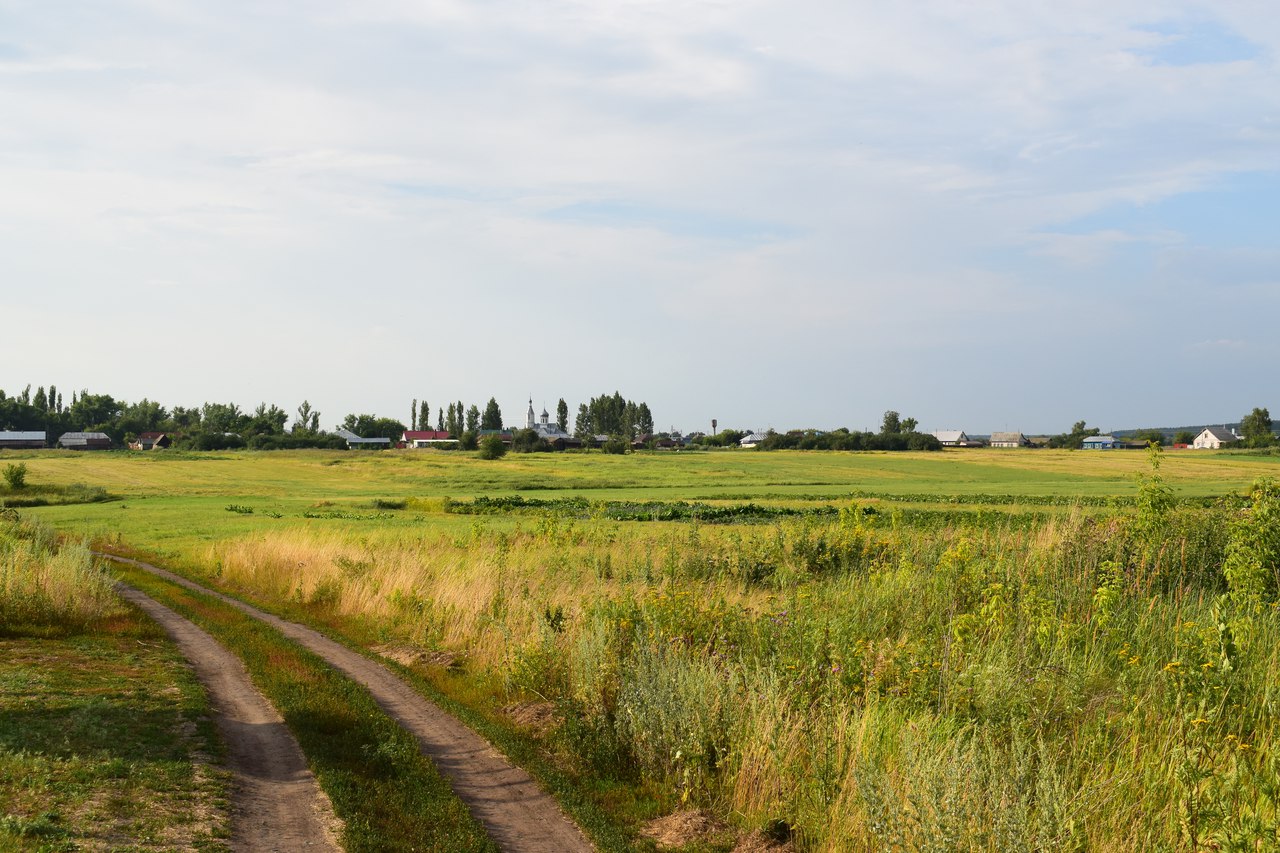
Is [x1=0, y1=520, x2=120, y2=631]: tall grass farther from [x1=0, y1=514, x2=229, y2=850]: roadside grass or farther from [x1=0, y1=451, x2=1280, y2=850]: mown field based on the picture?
[x1=0, y1=451, x2=1280, y2=850]: mown field

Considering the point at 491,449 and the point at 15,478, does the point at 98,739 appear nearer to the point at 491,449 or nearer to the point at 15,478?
the point at 15,478

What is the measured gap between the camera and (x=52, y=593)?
16141mm

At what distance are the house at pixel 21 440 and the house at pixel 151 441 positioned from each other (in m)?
14.9

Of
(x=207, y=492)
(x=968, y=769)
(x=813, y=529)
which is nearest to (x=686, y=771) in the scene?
(x=968, y=769)

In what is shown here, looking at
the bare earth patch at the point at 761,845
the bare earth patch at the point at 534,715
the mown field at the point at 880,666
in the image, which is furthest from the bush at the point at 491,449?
the bare earth patch at the point at 761,845

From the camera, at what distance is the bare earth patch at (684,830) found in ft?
25.4

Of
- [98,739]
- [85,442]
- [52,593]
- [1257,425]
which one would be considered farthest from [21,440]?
[1257,425]

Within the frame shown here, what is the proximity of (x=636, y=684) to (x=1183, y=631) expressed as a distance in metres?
6.07

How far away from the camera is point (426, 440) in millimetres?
199625

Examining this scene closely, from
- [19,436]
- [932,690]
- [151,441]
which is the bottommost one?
[932,690]

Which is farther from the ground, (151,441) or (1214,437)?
(1214,437)

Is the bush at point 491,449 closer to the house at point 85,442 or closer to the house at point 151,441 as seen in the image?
the house at point 151,441

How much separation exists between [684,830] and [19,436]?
643 feet

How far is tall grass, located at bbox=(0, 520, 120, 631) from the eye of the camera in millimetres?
15711
